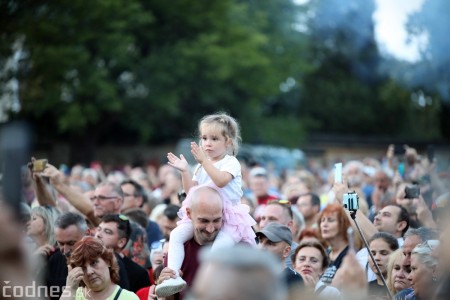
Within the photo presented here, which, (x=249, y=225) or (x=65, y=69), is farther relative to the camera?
(x=65, y=69)

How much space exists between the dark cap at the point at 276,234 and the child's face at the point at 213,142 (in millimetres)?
778

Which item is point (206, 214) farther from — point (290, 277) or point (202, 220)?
point (290, 277)

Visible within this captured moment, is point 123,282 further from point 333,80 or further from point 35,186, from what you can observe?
point 333,80

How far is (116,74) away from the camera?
37438 mm

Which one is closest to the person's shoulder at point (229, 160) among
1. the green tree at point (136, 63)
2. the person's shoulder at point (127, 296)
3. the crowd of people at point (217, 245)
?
the crowd of people at point (217, 245)

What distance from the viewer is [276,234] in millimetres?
6797

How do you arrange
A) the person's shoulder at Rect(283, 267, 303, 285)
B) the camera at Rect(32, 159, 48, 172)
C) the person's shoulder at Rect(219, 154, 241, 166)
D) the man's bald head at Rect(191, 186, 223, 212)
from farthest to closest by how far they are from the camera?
the camera at Rect(32, 159, 48, 172)
the person's shoulder at Rect(283, 267, 303, 285)
the person's shoulder at Rect(219, 154, 241, 166)
the man's bald head at Rect(191, 186, 223, 212)

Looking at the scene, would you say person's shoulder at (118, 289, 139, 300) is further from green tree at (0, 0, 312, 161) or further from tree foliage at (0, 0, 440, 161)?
green tree at (0, 0, 312, 161)

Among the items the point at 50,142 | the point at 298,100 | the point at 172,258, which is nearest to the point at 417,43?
the point at 172,258

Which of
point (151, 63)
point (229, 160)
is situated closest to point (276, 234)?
point (229, 160)

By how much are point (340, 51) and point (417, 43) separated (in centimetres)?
3958

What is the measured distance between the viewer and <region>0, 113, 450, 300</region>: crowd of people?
3.20 m

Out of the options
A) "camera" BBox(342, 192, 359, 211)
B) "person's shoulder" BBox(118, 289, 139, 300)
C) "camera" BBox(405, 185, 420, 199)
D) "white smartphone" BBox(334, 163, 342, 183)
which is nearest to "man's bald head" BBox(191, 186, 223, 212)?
"person's shoulder" BBox(118, 289, 139, 300)

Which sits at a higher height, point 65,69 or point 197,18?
point 197,18
